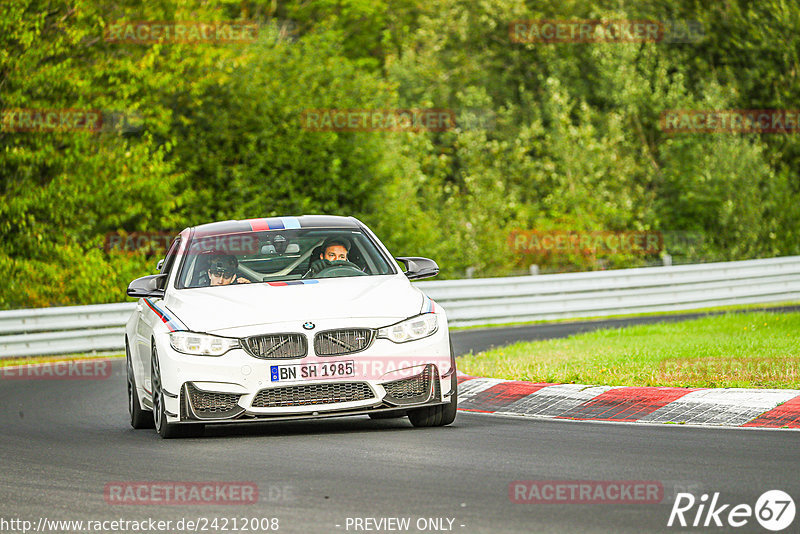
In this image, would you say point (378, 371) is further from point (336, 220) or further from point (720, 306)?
point (720, 306)

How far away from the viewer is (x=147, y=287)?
35.1 feet

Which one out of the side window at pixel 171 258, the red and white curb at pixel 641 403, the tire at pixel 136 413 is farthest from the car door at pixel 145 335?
the red and white curb at pixel 641 403

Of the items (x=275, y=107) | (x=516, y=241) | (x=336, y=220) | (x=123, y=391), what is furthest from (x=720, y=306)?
(x=336, y=220)

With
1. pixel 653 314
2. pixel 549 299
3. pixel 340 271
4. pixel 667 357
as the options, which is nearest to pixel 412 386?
pixel 340 271

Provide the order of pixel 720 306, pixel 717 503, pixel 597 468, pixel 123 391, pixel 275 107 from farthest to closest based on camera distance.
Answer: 1. pixel 275 107
2. pixel 720 306
3. pixel 123 391
4. pixel 597 468
5. pixel 717 503

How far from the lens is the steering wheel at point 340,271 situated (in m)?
10.5

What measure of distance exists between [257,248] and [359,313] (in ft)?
5.47

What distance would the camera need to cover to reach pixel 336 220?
36.8 feet

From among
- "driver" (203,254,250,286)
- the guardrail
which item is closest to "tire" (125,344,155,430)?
"driver" (203,254,250,286)

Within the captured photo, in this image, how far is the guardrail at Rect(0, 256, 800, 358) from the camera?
2198 cm

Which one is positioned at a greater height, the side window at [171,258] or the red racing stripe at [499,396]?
the side window at [171,258]

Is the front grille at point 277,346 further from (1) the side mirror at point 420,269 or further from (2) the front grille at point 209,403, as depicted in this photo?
(1) the side mirror at point 420,269

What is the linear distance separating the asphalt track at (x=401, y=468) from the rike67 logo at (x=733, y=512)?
0.16 ft

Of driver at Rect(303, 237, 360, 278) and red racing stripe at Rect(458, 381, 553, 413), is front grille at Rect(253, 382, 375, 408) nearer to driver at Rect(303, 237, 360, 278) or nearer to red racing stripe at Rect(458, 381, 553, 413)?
driver at Rect(303, 237, 360, 278)
